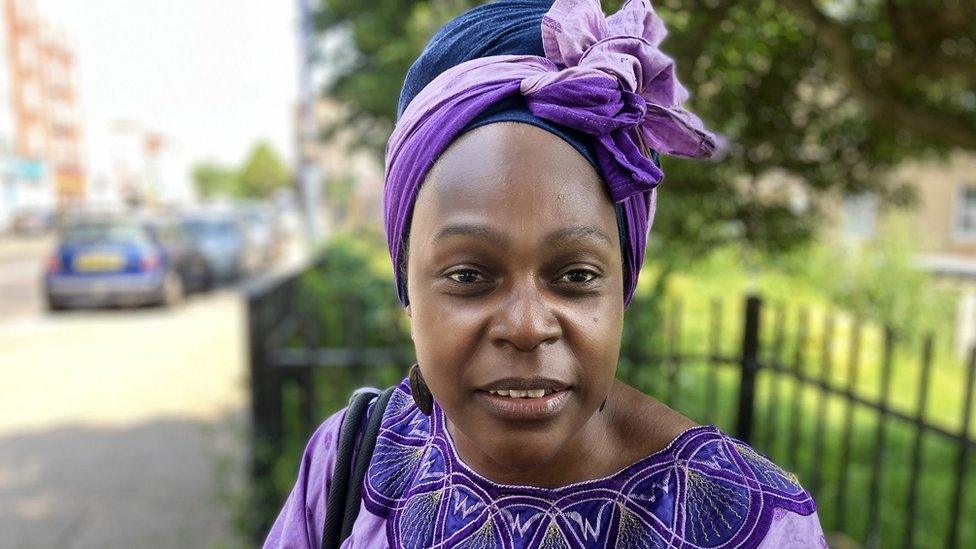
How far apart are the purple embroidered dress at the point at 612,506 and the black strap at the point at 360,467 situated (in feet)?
0.05

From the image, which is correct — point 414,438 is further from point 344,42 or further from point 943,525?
point 344,42

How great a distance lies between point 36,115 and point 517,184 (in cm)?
6619

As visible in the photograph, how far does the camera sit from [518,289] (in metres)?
1.01

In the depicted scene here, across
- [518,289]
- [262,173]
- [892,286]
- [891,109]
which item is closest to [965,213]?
[892,286]

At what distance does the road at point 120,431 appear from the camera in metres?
4.65

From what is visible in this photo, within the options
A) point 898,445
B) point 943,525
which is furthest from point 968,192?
point 943,525

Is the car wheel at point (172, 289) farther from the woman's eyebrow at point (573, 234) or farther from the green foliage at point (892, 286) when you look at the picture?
the woman's eyebrow at point (573, 234)

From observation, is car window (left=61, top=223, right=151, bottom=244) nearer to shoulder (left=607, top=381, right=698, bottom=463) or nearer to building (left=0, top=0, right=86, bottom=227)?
shoulder (left=607, top=381, right=698, bottom=463)

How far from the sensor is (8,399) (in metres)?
7.38

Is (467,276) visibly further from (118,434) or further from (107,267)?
(107,267)

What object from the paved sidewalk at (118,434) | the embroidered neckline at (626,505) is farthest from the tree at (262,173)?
the embroidered neckline at (626,505)

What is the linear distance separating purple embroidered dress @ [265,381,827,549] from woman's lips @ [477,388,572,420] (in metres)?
0.17

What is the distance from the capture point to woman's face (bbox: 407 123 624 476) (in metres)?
1.00

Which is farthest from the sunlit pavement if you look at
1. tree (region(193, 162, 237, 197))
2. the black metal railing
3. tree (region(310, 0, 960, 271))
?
tree (region(193, 162, 237, 197))
